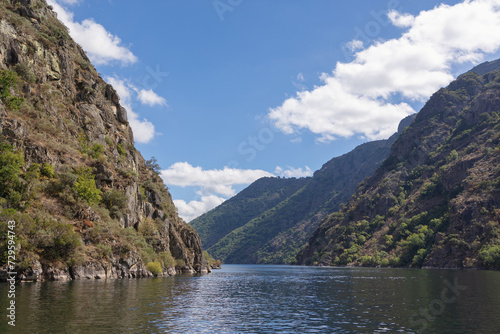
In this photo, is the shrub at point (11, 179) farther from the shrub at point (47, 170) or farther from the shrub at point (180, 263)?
the shrub at point (180, 263)

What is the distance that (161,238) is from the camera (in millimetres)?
104125

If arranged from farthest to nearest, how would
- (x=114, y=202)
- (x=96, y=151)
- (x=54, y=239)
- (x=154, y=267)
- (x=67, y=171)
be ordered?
(x=96, y=151), (x=154, y=267), (x=114, y=202), (x=67, y=171), (x=54, y=239)

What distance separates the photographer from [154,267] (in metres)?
88.6

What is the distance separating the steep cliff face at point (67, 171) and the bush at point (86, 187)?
224 mm

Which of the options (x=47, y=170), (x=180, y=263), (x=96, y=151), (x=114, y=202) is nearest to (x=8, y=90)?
(x=47, y=170)

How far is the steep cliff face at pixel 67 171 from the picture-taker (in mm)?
61156

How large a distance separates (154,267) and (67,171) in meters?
29.4

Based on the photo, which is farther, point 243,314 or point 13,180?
point 13,180

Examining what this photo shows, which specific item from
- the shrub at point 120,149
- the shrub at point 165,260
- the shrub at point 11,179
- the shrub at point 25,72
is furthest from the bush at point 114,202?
the shrub at point 25,72

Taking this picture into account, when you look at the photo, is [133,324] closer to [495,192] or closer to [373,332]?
[373,332]

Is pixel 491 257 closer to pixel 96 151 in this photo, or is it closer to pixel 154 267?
pixel 154 267

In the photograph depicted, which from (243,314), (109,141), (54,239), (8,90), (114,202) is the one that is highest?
(8,90)

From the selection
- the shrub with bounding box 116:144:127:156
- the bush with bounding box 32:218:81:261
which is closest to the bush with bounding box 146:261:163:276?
the bush with bounding box 32:218:81:261

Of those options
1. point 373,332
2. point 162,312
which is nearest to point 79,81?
point 162,312
